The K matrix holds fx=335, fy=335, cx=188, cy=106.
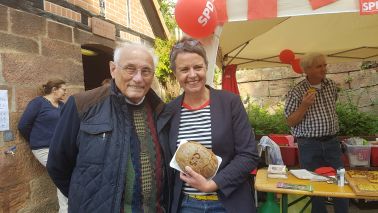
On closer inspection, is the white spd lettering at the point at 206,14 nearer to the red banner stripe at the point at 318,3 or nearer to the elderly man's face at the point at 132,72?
the red banner stripe at the point at 318,3

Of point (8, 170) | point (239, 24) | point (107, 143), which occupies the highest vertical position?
point (239, 24)

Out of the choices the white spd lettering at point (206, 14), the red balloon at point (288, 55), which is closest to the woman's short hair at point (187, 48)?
the white spd lettering at point (206, 14)

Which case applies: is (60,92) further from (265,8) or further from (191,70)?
(191,70)

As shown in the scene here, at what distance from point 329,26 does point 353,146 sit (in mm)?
2064

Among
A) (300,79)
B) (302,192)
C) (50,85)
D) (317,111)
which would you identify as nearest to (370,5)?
(317,111)

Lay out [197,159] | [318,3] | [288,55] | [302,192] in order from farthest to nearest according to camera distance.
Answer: [288,55], [318,3], [302,192], [197,159]

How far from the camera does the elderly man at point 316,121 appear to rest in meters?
3.20

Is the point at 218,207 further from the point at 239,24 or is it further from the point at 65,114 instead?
the point at 239,24

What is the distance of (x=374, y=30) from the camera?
16.1 feet

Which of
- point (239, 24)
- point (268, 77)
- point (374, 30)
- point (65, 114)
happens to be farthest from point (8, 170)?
point (268, 77)

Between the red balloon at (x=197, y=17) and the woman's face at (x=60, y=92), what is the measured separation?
185 centimetres

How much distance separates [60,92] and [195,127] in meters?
2.81

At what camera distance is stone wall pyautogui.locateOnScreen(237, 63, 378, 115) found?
938 centimetres

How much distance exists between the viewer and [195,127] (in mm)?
1753
